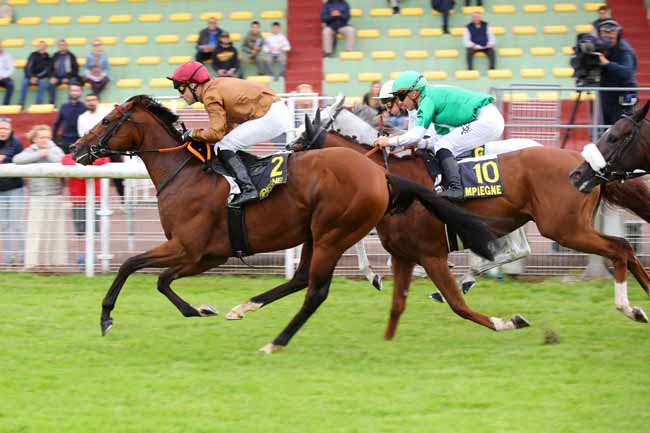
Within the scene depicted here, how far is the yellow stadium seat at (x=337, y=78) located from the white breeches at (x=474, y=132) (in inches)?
329

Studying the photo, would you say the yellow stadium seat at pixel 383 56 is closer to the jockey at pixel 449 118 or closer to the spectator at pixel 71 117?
the spectator at pixel 71 117

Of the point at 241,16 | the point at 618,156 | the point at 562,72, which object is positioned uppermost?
the point at 241,16

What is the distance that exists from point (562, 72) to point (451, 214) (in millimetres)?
9073

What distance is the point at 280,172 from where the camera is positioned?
23.4 ft

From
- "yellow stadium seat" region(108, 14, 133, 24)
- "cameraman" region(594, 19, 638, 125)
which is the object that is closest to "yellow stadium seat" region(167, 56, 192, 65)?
"yellow stadium seat" region(108, 14, 133, 24)

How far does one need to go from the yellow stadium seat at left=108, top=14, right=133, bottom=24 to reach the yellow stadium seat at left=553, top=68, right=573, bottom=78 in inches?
303

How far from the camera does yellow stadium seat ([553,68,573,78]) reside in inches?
602

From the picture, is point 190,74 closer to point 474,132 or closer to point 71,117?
point 474,132

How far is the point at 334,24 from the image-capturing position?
653 inches

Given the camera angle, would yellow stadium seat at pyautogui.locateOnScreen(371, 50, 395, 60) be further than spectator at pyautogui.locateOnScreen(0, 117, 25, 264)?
Yes

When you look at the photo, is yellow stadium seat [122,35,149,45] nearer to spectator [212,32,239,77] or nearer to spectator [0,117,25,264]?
spectator [212,32,239,77]

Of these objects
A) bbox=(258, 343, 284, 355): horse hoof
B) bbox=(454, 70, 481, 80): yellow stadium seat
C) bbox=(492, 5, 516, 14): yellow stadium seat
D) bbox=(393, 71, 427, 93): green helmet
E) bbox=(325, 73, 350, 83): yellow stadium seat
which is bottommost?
bbox=(258, 343, 284, 355): horse hoof

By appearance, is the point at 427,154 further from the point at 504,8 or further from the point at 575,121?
the point at 504,8

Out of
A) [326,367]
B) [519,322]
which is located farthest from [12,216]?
[519,322]
